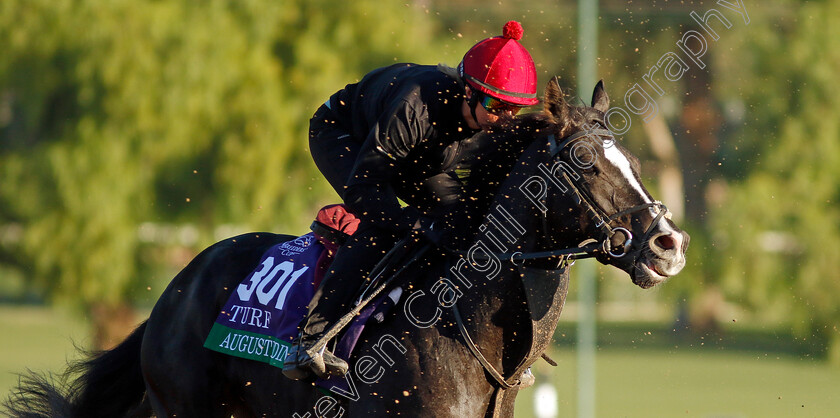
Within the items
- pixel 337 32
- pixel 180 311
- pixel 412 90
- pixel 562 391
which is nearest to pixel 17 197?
pixel 337 32

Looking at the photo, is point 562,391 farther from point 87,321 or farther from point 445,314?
point 445,314

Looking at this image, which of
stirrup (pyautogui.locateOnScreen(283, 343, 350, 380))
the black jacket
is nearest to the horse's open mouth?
the black jacket

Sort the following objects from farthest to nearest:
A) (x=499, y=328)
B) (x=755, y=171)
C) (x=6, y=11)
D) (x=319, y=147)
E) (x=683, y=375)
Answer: (x=755, y=171) < (x=683, y=375) < (x=6, y=11) < (x=319, y=147) < (x=499, y=328)

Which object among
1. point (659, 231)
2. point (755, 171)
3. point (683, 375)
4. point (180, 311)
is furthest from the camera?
point (755, 171)

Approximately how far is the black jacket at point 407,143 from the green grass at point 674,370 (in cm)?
454

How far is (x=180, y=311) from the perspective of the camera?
4.99 m

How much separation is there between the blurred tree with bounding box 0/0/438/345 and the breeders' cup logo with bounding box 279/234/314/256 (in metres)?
10.4

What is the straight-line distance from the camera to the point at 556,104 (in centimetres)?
390

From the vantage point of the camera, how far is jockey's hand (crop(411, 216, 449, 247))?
158 inches

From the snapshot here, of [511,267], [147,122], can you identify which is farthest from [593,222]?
[147,122]

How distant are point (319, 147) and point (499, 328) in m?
1.30

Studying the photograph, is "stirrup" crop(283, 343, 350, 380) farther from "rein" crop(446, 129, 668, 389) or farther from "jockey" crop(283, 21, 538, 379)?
"rein" crop(446, 129, 668, 389)

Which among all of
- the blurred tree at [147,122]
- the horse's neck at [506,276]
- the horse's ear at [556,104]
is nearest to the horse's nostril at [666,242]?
the horse's neck at [506,276]

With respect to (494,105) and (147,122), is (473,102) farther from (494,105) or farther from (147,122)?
(147,122)
